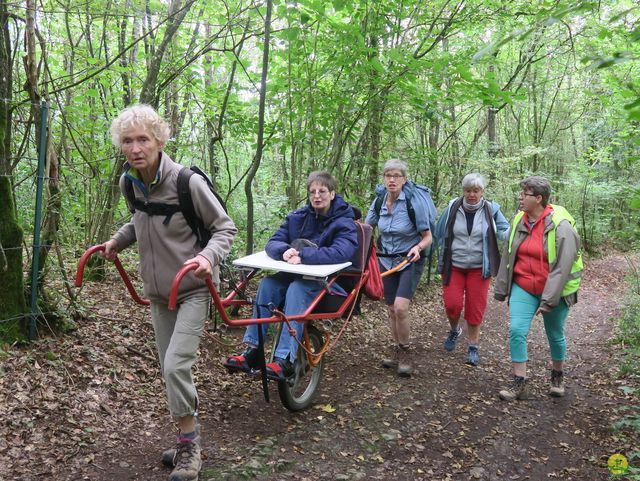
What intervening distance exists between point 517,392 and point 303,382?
2.21 meters

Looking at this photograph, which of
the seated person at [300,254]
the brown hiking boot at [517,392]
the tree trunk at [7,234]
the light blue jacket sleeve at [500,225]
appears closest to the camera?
the seated person at [300,254]

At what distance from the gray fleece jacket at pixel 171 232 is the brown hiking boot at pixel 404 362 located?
3.16 meters

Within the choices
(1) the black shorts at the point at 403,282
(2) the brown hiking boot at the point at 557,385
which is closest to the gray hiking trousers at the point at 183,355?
(1) the black shorts at the point at 403,282

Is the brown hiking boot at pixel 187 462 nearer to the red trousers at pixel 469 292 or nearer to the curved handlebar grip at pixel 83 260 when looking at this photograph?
the curved handlebar grip at pixel 83 260

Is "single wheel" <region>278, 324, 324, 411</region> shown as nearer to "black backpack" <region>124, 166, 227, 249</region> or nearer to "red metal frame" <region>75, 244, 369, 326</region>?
"red metal frame" <region>75, 244, 369, 326</region>

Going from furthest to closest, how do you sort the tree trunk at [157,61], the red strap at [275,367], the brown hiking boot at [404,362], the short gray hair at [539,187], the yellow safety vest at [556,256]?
1. the tree trunk at [157,61]
2. the brown hiking boot at [404,362]
3. the short gray hair at [539,187]
4. the yellow safety vest at [556,256]
5. the red strap at [275,367]

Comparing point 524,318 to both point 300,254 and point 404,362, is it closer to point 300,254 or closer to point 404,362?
point 404,362

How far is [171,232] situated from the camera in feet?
10.0

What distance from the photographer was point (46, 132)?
429 centimetres

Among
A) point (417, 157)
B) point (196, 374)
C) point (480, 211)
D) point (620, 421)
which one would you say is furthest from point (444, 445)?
point (417, 157)

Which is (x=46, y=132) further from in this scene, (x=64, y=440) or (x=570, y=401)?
(x=570, y=401)

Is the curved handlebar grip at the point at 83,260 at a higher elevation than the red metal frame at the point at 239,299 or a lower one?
higher

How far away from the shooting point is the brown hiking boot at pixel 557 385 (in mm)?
5270

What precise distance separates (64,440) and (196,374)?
1622 millimetres
